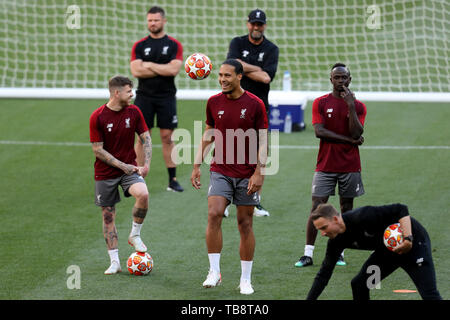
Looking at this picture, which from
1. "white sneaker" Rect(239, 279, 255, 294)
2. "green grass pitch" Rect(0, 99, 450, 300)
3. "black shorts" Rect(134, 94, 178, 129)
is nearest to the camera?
"white sneaker" Rect(239, 279, 255, 294)

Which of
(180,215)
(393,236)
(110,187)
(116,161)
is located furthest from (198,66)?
(393,236)

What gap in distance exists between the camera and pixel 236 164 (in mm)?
8383

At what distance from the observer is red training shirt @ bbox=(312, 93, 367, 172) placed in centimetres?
902

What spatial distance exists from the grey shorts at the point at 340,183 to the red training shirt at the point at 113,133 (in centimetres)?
209

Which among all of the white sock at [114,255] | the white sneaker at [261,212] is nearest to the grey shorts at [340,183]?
the white sneaker at [261,212]

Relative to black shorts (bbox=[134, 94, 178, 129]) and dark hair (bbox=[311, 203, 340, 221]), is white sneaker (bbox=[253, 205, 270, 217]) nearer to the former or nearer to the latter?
black shorts (bbox=[134, 94, 178, 129])

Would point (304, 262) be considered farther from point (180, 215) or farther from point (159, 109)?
point (159, 109)

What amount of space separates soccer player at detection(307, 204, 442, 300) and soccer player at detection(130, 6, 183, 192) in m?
5.85

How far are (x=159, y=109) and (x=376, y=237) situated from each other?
6.41 meters

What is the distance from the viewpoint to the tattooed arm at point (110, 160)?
28.9ft

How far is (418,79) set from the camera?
1911 cm

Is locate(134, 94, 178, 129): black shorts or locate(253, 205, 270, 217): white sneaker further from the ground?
locate(134, 94, 178, 129): black shorts

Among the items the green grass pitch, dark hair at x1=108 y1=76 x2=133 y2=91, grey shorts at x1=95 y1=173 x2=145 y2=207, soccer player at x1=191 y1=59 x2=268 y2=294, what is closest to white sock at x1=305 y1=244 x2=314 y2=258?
the green grass pitch

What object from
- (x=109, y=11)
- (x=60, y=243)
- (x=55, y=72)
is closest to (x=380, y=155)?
(x=60, y=243)
